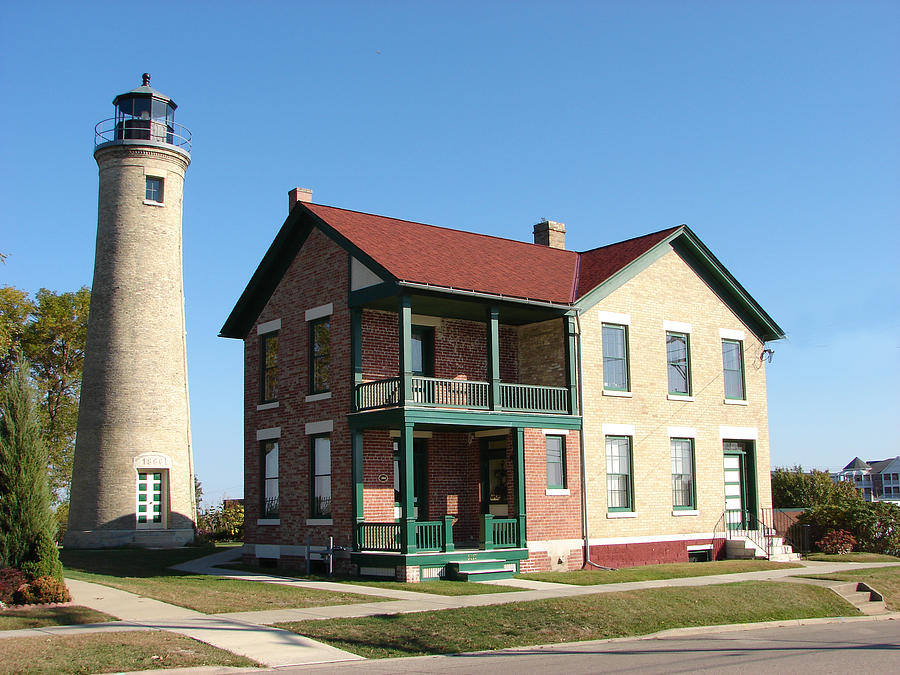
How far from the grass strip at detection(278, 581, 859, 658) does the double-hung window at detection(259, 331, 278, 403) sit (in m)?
12.4

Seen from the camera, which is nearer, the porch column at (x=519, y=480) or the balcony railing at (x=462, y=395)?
the balcony railing at (x=462, y=395)

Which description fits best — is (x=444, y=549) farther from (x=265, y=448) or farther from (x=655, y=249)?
(x=655, y=249)

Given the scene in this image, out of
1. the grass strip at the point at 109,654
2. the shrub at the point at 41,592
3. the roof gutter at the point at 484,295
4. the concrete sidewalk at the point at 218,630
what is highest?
the roof gutter at the point at 484,295

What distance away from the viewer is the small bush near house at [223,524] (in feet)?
120

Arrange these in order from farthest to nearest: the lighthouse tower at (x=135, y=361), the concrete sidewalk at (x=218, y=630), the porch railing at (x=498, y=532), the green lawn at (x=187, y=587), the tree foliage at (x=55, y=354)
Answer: the tree foliage at (x=55, y=354), the lighthouse tower at (x=135, y=361), the porch railing at (x=498, y=532), the green lawn at (x=187, y=587), the concrete sidewalk at (x=218, y=630)

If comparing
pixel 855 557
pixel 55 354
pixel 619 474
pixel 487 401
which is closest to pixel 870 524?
pixel 855 557

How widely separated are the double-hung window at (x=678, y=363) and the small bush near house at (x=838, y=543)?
21.1 ft

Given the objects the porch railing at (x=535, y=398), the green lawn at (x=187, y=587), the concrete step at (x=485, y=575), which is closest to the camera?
the green lawn at (x=187, y=587)

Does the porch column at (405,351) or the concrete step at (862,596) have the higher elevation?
the porch column at (405,351)

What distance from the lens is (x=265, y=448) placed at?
25.8 meters

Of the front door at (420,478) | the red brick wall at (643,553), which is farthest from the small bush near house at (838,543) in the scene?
the front door at (420,478)

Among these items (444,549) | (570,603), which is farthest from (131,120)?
(570,603)

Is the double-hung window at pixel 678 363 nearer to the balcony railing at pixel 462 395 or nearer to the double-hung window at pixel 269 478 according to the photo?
the balcony railing at pixel 462 395

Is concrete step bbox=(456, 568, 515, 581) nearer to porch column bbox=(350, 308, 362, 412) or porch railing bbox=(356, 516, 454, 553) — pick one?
porch railing bbox=(356, 516, 454, 553)
